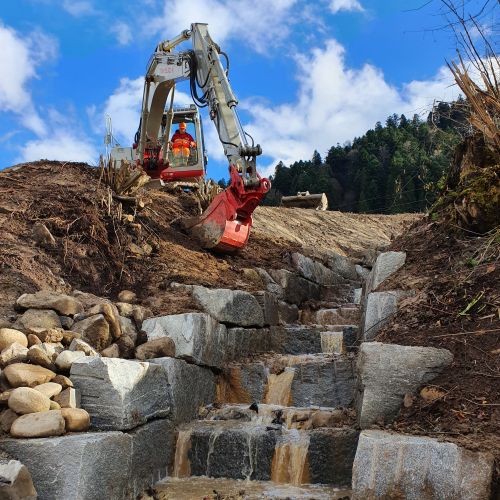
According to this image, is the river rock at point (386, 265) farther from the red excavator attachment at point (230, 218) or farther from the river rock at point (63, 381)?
the river rock at point (63, 381)

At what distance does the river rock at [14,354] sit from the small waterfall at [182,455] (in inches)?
53.6

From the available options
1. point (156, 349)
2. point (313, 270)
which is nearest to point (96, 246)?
point (156, 349)

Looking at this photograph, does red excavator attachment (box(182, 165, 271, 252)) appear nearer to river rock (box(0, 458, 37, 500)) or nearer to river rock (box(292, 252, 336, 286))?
river rock (box(292, 252, 336, 286))

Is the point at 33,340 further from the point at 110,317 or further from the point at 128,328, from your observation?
the point at 128,328

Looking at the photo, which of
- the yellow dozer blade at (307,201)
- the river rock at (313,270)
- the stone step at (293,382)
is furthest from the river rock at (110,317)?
the yellow dozer blade at (307,201)

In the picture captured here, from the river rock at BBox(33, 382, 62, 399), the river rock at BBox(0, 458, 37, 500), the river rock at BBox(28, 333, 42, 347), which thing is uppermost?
the river rock at BBox(28, 333, 42, 347)

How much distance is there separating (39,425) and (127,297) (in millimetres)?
2693

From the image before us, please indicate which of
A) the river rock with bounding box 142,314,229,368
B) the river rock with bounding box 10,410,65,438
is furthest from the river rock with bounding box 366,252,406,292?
the river rock with bounding box 10,410,65,438

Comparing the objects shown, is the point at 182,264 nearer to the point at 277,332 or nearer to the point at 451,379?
the point at 277,332

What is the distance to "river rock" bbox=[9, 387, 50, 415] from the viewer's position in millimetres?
3612

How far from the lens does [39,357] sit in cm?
398

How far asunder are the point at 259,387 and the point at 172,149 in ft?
23.6

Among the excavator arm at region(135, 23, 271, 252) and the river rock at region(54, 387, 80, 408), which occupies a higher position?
the excavator arm at region(135, 23, 271, 252)

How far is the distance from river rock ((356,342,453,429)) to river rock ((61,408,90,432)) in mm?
1704
